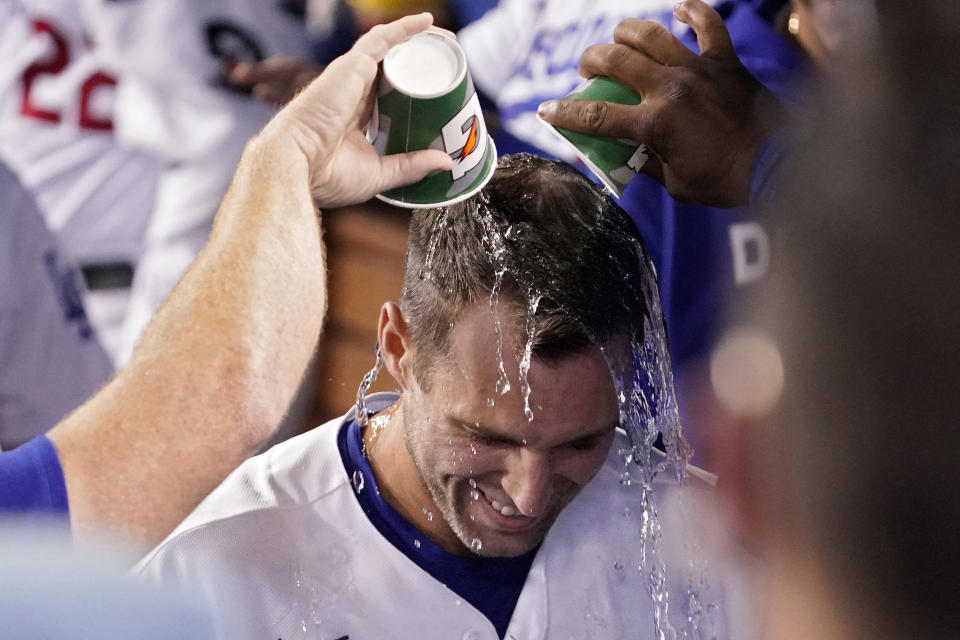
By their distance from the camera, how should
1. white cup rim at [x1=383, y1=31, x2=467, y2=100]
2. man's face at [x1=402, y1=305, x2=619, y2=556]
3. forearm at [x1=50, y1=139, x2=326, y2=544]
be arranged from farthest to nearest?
man's face at [x1=402, y1=305, x2=619, y2=556] → white cup rim at [x1=383, y1=31, x2=467, y2=100] → forearm at [x1=50, y1=139, x2=326, y2=544]

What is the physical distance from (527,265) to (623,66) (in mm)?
297

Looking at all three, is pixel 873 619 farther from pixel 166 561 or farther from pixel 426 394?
pixel 166 561

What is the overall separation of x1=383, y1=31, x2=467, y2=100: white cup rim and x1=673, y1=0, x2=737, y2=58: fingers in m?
0.35

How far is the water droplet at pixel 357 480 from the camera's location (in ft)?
4.16

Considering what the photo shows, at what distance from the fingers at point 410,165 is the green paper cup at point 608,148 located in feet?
0.65

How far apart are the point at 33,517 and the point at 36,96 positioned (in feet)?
1.81

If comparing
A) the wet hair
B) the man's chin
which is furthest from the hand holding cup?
the man's chin

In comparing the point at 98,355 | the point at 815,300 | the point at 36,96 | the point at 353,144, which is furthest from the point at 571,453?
the point at 36,96

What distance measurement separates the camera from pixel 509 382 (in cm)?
122

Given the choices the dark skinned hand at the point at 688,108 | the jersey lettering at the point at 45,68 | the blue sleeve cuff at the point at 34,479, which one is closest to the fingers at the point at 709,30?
the dark skinned hand at the point at 688,108

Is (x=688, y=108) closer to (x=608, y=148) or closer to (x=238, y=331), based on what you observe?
(x=608, y=148)

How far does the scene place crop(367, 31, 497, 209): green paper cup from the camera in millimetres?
1129

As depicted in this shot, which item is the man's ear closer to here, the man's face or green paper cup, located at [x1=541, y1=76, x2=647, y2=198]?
the man's face

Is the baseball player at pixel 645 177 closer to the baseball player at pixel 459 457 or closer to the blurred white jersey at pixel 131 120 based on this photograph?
the baseball player at pixel 459 457
